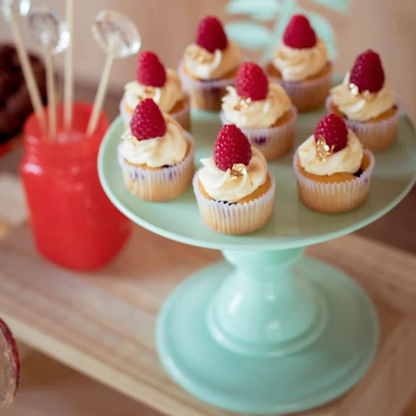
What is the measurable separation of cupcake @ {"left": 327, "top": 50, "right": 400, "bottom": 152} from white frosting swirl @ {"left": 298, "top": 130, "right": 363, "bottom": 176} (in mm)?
87

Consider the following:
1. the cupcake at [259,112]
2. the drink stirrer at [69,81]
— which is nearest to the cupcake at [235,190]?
the cupcake at [259,112]

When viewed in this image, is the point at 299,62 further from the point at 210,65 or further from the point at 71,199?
the point at 71,199

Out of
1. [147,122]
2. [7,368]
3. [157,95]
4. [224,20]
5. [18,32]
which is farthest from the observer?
[224,20]

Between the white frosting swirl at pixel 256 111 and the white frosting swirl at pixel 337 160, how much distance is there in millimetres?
97

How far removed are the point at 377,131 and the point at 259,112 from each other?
16 centimetres

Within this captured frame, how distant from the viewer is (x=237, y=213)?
2.90 ft

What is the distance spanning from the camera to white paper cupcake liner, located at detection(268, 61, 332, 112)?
1.09 m

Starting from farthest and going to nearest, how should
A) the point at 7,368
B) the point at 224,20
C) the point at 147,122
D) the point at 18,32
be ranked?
the point at 224,20 < the point at 18,32 < the point at 147,122 < the point at 7,368

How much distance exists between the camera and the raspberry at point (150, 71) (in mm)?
1038

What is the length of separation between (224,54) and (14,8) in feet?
1.25

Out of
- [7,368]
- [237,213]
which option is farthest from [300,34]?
[7,368]

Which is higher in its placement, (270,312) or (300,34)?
(300,34)

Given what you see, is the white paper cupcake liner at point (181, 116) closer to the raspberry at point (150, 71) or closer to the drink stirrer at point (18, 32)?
the raspberry at point (150, 71)

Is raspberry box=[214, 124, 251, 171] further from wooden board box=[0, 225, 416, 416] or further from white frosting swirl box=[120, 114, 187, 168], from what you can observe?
wooden board box=[0, 225, 416, 416]
